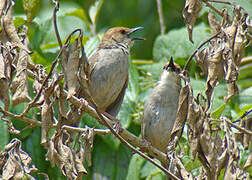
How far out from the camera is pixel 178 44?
5559 mm

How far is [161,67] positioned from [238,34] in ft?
8.41

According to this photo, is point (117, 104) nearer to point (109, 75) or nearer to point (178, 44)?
point (109, 75)

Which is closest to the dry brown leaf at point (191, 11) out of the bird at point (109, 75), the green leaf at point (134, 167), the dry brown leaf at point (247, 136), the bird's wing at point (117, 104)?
the dry brown leaf at point (247, 136)

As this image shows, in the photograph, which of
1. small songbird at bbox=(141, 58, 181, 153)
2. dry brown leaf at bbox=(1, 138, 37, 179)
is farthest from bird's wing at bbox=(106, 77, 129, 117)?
dry brown leaf at bbox=(1, 138, 37, 179)

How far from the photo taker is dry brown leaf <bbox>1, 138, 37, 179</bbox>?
2.62m

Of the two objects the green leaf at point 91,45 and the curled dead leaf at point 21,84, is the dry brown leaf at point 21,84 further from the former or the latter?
the green leaf at point 91,45

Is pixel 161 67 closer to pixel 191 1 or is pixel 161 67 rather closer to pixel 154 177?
pixel 154 177

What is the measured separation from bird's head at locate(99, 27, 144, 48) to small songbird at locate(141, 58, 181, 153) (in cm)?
68

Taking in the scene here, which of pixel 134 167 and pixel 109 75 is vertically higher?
pixel 109 75

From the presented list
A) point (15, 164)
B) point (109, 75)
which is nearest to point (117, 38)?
point (109, 75)

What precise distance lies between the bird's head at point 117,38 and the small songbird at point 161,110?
0.68m

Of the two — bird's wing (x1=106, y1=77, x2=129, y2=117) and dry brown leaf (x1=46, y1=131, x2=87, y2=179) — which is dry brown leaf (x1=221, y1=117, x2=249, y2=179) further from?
bird's wing (x1=106, y1=77, x2=129, y2=117)

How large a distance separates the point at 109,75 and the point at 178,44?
0.89 meters

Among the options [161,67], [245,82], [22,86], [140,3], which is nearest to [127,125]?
[161,67]
